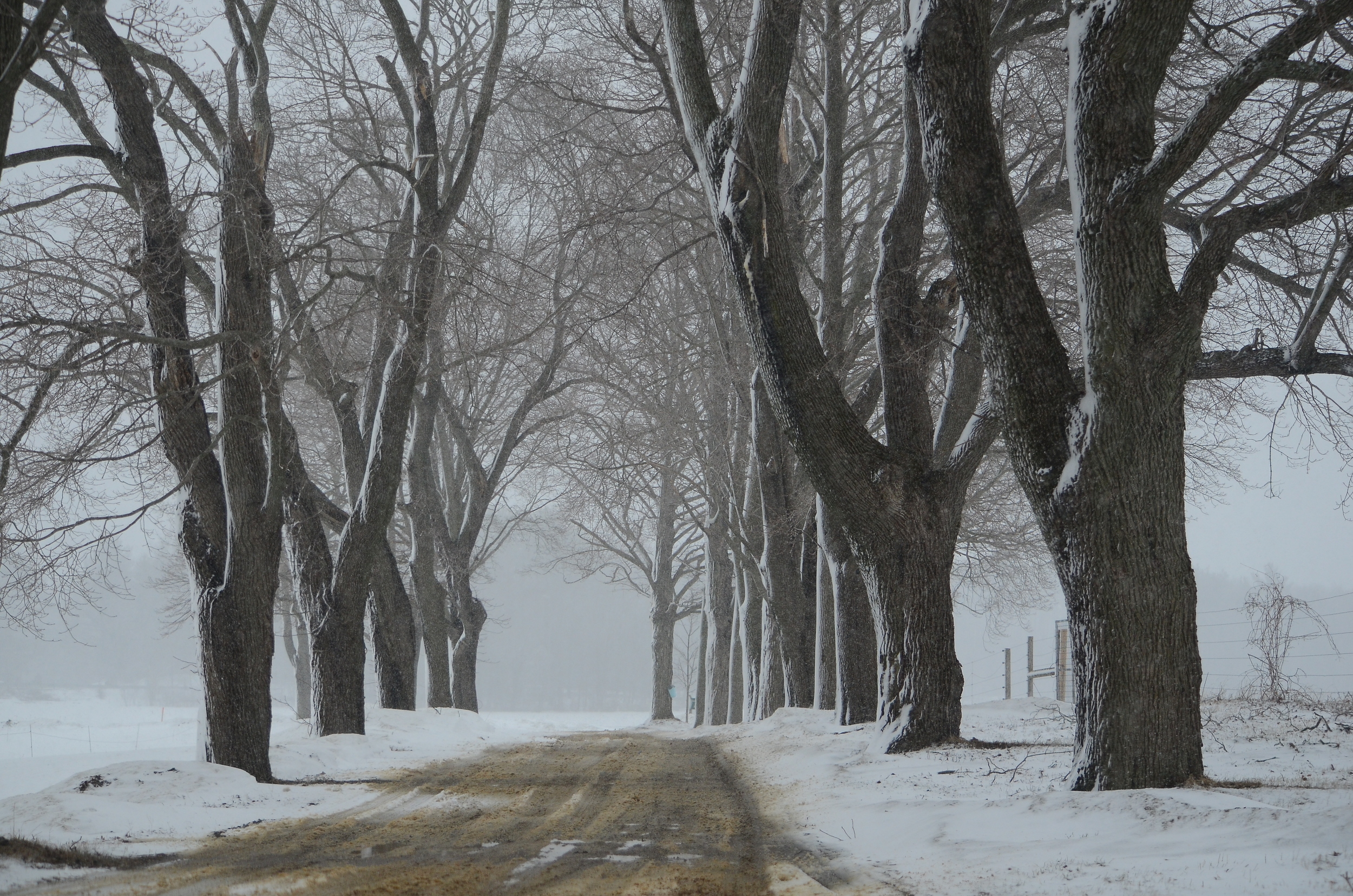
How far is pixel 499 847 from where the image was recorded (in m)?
4.49

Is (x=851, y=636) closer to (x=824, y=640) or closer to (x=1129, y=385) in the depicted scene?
(x=824, y=640)

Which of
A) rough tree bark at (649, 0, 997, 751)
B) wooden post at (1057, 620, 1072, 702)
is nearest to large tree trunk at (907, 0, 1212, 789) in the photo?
rough tree bark at (649, 0, 997, 751)

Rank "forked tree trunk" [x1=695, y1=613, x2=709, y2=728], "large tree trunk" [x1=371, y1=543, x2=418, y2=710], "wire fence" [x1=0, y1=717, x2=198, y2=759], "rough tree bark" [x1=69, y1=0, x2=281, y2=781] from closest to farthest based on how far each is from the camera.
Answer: "rough tree bark" [x1=69, y1=0, x2=281, y2=781]
"large tree trunk" [x1=371, y1=543, x2=418, y2=710]
"wire fence" [x1=0, y1=717, x2=198, y2=759]
"forked tree trunk" [x1=695, y1=613, x2=709, y2=728]

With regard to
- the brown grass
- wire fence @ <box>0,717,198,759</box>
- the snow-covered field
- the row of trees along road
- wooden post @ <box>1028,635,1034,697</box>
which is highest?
the row of trees along road

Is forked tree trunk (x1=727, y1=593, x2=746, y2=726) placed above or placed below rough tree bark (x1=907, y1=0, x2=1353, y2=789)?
below

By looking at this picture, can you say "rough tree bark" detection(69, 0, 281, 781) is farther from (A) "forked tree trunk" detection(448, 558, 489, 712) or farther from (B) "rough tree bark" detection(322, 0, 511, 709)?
(A) "forked tree trunk" detection(448, 558, 489, 712)

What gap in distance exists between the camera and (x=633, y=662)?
60.5 m

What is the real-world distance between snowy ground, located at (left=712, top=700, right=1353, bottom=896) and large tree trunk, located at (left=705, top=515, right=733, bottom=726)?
38.0ft

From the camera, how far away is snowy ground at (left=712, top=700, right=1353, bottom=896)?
3244 mm

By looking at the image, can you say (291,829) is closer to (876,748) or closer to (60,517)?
(60,517)

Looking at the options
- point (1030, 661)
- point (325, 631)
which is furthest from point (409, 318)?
point (1030, 661)

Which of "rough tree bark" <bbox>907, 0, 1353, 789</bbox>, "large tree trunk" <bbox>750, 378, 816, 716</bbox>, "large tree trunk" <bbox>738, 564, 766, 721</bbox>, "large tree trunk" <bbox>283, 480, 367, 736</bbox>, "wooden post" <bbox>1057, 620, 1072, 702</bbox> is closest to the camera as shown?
"rough tree bark" <bbox>907, 0, 1353, 789</bbox>

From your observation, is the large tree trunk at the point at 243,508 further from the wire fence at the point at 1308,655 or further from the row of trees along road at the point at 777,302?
the wire fence at the point at 1308,655

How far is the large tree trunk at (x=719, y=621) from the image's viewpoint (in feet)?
62.2
